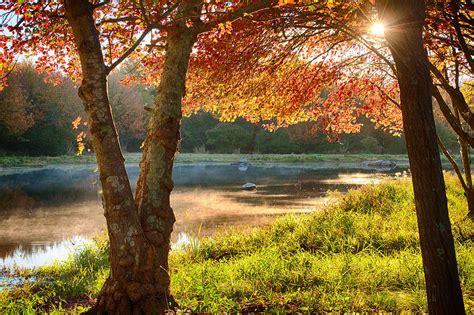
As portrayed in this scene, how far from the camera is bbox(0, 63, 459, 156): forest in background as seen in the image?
1612 inches

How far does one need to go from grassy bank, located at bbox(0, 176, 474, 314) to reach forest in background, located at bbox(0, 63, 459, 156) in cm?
3342

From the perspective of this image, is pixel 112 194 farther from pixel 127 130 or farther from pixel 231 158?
pixel 127 130

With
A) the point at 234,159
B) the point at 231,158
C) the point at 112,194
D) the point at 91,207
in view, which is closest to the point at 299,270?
the point at 112,194

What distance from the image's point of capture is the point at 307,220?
11.4 meters

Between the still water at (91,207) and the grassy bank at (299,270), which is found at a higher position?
the grassy bank at (299,270)

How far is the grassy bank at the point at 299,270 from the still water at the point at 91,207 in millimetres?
2801

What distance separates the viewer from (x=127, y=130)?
174 feet

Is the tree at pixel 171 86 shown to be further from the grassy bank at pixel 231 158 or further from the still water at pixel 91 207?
the grassy bank at pixel 231 158

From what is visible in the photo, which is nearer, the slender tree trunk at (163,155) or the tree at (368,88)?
the tree at (368,88)

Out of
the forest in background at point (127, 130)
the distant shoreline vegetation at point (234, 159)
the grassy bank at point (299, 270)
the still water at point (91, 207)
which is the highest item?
the forest in background at point (127, 130)

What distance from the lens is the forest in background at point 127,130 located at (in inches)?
1612

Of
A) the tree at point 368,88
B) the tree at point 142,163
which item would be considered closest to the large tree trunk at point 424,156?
the tree at point 368,88

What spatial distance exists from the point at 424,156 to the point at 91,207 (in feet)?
56.9

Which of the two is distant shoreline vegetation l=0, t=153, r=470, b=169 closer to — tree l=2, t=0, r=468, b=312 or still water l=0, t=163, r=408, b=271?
still water l=0, t=163, r=408, b=271
